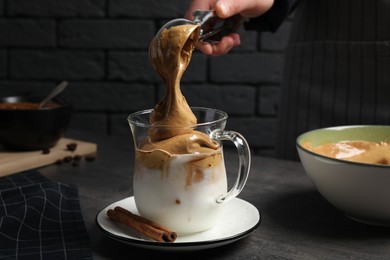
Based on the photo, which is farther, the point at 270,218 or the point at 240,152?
the point at 270,218

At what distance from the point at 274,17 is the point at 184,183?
65cm

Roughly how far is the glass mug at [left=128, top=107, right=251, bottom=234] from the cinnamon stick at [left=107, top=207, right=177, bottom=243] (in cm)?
1

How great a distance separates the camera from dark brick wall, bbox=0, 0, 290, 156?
5.99 feet

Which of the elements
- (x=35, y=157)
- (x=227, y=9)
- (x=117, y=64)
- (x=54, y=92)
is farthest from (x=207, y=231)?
(x=117, y=64)

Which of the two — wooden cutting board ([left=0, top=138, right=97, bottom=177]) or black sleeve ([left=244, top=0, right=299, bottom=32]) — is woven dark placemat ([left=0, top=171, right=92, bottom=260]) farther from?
black sleeve ([left=244, top=0, right=299, bottom=32])

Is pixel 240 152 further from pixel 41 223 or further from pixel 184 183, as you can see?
pixel 41 223

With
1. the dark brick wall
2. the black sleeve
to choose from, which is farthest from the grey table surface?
the dark brick wall

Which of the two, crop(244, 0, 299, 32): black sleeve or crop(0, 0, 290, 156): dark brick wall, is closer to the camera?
crop(244, 0, 299, 32): black sleeve

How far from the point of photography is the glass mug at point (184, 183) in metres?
0.71

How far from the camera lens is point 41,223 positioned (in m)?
0.81

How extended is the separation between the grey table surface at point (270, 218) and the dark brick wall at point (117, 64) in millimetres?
658

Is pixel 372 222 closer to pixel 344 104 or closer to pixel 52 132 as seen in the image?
pixel 344 104

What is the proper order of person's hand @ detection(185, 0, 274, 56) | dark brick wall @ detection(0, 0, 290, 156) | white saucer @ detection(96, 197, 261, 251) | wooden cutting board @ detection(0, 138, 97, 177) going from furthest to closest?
dark brick wall @ detection(0, 0, 290, 156) < wooden cutting board @ detection(0, 138, 97, 177) < person's hand @ detection(185, 0, 274, 56) < white saucer @ detection(96, 197, 261, 251)

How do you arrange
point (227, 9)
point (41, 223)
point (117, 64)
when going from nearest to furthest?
point (41, 223), point (227, 9), point (117, 64)
